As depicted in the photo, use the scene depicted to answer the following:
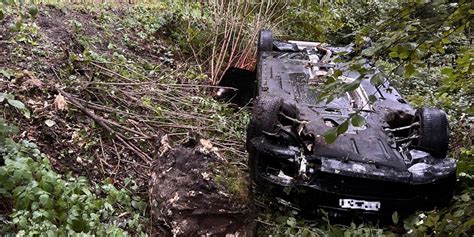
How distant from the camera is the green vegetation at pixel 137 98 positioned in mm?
2516

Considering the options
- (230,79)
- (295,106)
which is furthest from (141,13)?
(295,106)

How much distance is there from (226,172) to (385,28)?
1.81 meters

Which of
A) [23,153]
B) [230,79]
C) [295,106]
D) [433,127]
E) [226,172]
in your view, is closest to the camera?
[23,153]

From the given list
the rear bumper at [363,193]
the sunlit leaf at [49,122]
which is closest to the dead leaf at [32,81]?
the sunlit leaf at [49,122]

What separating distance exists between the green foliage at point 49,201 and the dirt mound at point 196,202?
0.84ft

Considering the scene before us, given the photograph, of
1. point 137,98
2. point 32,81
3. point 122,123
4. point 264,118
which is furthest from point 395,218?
point 32,81

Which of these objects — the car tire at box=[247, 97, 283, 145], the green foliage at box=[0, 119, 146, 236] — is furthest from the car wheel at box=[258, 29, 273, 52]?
the green foliage at box=[0, 119, 146, 236]

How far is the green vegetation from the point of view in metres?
2.52

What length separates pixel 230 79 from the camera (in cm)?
716

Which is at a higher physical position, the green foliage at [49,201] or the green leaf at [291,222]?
the green foliage at [49,201]

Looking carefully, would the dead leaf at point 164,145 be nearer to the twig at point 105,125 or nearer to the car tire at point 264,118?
the twig at point 105,125

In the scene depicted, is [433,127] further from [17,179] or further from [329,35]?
[329,35]

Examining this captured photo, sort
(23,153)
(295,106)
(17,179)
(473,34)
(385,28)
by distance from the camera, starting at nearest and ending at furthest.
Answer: (385,28) → (473,34) → (17,179) → (23,153) → (295,106)

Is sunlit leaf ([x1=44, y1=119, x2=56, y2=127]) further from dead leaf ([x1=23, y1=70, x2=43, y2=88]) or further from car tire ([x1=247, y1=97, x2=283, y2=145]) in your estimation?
car tire ([x1=247, y1=97, x2=283, y2=145])
